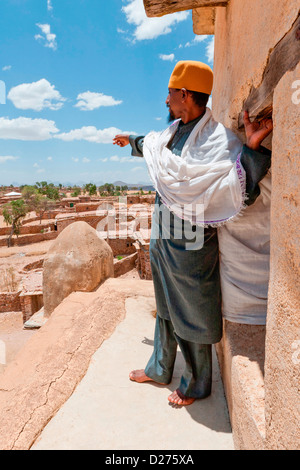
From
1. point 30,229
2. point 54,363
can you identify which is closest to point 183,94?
point 54,363

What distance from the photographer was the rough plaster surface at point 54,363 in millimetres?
1961

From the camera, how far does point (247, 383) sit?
4.48ft

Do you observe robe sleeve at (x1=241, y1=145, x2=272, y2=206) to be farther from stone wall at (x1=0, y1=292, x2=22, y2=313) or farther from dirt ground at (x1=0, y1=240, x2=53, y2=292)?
dirt ground at (x1=0, y1=240, x2=53, y2=292)

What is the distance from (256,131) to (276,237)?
1.79ft

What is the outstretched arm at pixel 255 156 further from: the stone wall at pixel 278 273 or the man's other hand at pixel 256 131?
the stone wall at pixel 278 273

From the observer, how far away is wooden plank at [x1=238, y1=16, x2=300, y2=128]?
2.92ft

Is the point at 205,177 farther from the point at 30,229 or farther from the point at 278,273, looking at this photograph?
the point at 30,229

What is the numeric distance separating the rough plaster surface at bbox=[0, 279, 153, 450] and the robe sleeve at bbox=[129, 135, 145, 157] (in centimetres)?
169

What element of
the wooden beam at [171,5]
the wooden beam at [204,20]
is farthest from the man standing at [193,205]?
the wooden beam at [204,20]

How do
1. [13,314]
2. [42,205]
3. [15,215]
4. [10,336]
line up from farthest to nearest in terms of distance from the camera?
[42,205] → [15,215] → [13,314] → [10,336]

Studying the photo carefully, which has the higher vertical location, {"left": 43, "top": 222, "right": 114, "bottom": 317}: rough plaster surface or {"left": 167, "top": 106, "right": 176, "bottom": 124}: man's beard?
{"left": 167, "top": 106, "right": 176, "bottom": 124}: man's beard

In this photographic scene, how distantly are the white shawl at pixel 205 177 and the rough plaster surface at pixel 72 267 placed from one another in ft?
11.6

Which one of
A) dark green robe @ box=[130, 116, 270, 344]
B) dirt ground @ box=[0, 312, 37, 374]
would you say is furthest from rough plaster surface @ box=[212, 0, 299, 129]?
dirt ground @ box=[0, 312, 37, 374]

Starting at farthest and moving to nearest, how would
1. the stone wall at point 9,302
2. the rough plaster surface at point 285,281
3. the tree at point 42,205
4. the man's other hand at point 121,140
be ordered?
the tree at point 42,205, the stone wall at point 9,302, the man's other hand at point 121,140, the rough plaster surface at point 285,281
